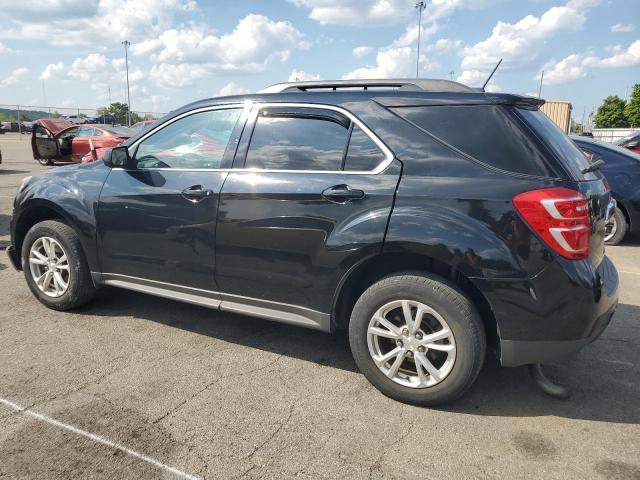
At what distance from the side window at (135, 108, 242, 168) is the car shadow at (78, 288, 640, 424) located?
133 cm

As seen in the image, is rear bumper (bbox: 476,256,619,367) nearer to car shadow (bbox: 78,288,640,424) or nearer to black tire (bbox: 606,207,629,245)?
car shadow (bbox: 78,288,640,424)

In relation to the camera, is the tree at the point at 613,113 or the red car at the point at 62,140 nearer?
the red car at the point at 62,140

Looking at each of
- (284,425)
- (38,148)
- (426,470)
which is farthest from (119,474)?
(38,148)

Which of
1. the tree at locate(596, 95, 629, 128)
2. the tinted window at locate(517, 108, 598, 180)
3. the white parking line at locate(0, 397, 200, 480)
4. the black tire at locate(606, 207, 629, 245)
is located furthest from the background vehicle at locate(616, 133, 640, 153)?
the tree at locate(596, 95, 629, 128)

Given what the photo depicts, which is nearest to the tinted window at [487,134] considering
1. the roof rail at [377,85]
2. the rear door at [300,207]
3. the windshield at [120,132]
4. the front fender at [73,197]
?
the roof rail at [377,85]

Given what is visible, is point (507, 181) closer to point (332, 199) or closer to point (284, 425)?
point (332, 199)

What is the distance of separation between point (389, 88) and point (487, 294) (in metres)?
1.49

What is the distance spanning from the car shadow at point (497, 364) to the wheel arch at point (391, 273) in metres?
0.39

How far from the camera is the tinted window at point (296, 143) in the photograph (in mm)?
3277

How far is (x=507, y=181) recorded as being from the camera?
110 inches

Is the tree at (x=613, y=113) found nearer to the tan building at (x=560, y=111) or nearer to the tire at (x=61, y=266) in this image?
the tan building at (x=560, y=111)

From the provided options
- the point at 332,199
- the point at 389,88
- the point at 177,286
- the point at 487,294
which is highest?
the point at 389,88

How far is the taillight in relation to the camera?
8.79ft

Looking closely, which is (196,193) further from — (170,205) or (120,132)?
(120,132)
